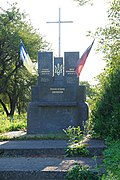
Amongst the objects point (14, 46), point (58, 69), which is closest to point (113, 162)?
point (58, 69)

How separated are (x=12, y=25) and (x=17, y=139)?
23311 mm

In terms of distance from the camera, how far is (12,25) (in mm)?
33281

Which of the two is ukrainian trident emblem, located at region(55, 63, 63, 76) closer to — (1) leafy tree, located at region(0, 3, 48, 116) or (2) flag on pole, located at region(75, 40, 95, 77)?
(2) flag on pole, located at region(75, 40, 95, 77)

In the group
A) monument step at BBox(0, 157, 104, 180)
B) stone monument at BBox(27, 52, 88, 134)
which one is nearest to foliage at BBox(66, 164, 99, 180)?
monument step at BBox(0, 157, 104, 180)

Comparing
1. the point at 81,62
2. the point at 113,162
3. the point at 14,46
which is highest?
the point at 14,46

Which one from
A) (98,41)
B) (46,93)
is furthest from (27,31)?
(46,93)

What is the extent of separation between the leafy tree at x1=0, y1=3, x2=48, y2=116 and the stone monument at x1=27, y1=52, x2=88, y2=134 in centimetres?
1726

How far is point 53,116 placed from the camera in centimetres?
1505

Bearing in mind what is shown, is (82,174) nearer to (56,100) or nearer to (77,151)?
(77,151)

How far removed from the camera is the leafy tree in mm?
32719

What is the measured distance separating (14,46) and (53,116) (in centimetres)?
1859

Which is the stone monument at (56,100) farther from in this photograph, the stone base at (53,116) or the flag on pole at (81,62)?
the flag on pole at (81,62)

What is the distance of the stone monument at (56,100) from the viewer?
1491 centimetres

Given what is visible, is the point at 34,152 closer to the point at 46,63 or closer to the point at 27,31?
the point at 46,63
